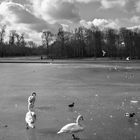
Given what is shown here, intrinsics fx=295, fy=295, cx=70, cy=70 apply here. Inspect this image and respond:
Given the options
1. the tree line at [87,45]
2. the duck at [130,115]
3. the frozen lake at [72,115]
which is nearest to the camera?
the frozen lake at [72,115]

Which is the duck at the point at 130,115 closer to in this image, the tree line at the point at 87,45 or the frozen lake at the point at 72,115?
the frozen lake at the point at 72,115

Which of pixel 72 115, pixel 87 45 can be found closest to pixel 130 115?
pixel 72 115

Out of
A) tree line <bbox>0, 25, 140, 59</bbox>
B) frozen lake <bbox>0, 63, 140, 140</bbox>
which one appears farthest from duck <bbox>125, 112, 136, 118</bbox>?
tree line <bbox>0, 25, 140, 59</bbox>

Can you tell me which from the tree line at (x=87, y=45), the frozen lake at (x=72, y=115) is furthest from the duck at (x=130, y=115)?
the tree line at (x=87, y=45)

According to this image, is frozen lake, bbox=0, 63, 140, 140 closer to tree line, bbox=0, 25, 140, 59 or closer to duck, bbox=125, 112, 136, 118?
duck, bbox=125, 112, 136, 118

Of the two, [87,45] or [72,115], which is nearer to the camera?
[72,115]

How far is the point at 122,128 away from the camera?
8.81m

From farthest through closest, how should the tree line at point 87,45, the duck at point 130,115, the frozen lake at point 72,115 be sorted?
the tree line at point 87,45, the duck at point 130,115, the frozen lake at point 72,115

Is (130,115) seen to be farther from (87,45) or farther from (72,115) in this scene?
(87,45)

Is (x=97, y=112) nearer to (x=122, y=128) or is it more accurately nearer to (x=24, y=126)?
(x=122, y=128)

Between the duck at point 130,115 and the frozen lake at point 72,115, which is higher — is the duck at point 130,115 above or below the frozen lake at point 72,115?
above

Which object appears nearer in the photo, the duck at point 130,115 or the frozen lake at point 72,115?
the frozen lake at point 72,115

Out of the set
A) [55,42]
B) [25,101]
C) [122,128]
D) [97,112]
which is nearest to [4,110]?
[25,101]

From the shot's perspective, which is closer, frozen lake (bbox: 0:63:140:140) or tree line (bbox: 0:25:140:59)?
frozen lake (bbox: 0:63:140:140)
